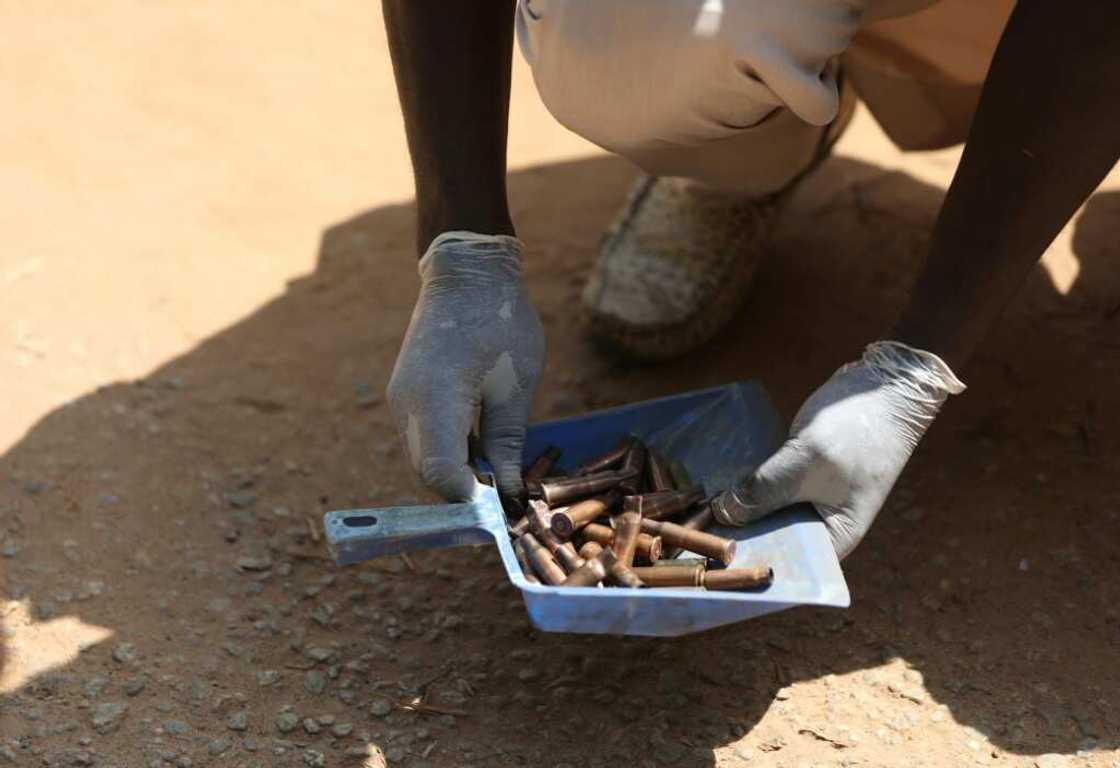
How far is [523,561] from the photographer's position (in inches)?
79.3

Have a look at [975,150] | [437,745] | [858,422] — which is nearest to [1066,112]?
[975,150]

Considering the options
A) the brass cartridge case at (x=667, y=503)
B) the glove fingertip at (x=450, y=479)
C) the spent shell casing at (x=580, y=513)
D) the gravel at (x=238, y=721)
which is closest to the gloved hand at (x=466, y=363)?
the glove fingertip at (x=450, y=479)

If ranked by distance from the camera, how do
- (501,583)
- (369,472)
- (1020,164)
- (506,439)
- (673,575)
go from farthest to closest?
(369,472)
(501,583)
(506,439)
(673,575)
(1020,164)

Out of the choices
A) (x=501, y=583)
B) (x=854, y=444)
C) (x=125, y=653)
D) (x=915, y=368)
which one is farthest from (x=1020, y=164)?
(x=125, y=653)

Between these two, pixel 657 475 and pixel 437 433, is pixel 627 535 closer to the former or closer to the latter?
pixel 657 475

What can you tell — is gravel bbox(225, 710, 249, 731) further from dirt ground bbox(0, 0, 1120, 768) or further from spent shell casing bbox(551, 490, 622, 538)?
spent shell casing bbox(551, 490, 622, 538)

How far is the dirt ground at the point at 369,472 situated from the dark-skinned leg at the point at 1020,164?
515 mm

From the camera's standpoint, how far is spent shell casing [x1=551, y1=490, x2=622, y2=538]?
2066mm

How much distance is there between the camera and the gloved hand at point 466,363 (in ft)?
6.82

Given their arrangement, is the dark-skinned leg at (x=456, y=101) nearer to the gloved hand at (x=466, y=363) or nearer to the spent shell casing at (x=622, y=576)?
the gloved hand at (x=466, y=363)

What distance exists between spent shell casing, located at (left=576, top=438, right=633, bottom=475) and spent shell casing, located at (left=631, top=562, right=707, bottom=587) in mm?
269

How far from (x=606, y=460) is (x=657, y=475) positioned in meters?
0.09

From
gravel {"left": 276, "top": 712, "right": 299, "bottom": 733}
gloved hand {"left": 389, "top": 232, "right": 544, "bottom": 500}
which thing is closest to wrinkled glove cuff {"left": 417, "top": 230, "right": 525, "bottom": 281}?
gloved hand {"left": 389, "top": 232, "right": 544, "bottom": 500}

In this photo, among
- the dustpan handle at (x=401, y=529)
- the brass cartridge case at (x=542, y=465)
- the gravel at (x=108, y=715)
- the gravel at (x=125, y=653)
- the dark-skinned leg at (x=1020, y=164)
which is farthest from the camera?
the brass cartridge case at (x=542, y=465)
